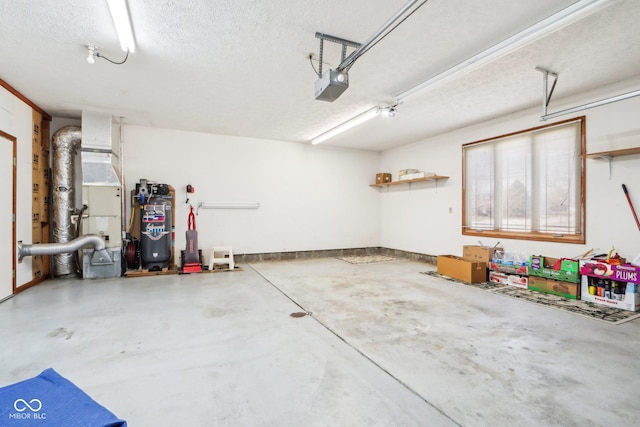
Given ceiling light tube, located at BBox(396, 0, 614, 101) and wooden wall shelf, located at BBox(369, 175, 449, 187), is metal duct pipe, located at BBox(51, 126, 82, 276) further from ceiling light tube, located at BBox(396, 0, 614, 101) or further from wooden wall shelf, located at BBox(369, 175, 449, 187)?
wooden wall shelf, located at BBox(369, 175, 449, 187)

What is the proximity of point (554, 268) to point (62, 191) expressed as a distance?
301 inches

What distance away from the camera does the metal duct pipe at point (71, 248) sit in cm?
435

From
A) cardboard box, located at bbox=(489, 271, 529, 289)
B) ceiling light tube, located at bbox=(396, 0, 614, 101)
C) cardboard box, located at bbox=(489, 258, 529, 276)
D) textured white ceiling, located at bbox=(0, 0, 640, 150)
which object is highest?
textured white ceiling, located at bbox=(0, 0, 640, 150)

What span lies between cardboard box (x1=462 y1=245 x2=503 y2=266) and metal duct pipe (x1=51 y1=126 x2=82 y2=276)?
6.78 meters

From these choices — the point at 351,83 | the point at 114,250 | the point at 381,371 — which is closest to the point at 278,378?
the point at 381,371

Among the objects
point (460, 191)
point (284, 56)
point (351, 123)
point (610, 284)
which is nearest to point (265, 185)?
point (351, 123)

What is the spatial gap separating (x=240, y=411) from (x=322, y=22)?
3.01 meters

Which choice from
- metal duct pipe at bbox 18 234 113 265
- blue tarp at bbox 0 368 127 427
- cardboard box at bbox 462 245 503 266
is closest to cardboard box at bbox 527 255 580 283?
cardboard box at bbox 462 245 503 266

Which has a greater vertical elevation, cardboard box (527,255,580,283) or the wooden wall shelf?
the wooden wall shelf

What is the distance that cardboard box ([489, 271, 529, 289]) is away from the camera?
4539 mm

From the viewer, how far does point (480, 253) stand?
5172mm

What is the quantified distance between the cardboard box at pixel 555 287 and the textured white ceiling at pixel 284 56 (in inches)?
102

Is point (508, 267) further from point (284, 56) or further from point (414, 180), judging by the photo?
point (284, 56)

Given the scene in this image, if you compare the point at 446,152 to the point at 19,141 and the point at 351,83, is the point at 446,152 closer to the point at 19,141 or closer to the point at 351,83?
the point at 351,83
